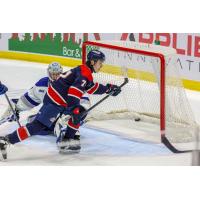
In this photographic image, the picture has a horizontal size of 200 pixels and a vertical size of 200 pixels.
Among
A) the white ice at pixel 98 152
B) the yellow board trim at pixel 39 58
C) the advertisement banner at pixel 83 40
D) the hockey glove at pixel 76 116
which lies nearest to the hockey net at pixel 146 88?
the white ice at pixel 98 152

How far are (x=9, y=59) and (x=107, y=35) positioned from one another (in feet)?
3.40

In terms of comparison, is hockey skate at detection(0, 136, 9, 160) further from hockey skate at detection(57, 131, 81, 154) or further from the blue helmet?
the blue helmet

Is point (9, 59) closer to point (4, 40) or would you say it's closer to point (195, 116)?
point (4, 40)

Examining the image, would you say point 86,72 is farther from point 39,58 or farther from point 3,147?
point 39,58

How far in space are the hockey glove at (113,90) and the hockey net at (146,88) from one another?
204 mm

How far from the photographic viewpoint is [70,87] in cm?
401

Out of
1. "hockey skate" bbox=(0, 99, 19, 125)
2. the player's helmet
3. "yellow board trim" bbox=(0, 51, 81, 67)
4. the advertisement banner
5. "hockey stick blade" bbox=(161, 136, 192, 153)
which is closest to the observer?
"hockey stick blade" bbox=(161, 136, 192, 153)

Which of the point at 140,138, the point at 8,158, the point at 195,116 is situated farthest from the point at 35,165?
the point at 195,116

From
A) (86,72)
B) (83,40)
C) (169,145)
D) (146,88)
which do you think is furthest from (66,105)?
(83,40)

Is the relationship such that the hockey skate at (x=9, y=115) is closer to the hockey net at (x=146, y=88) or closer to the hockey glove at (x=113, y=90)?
the hockey net at (x=146, y=88)

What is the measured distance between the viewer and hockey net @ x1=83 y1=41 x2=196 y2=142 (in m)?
4.18

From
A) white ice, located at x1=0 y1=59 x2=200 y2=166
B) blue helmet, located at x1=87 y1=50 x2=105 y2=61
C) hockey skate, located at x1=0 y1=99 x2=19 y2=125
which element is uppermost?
blue helmet, located at x1=87 y1=50 x2=105 y2=61

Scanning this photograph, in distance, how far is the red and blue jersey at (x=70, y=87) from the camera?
13.1ft

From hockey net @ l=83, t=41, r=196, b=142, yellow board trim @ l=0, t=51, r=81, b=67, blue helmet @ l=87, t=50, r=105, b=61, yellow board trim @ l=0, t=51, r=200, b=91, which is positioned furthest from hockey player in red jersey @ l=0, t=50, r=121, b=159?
yellow board trim @ l=0, t=51, r=81, b=67
